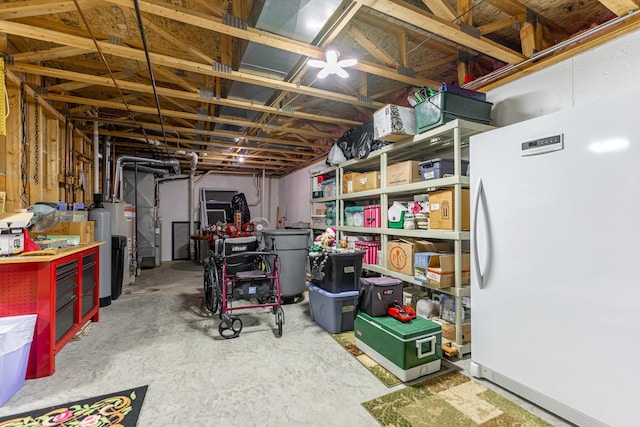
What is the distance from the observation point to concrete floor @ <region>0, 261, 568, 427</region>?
5.57 feet

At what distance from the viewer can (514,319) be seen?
1.80m

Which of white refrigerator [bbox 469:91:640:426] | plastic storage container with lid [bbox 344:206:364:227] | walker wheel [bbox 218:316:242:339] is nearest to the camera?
white refrigerator [bbox 469:91:640:426]

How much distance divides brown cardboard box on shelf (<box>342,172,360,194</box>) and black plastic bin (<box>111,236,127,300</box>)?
3.50m

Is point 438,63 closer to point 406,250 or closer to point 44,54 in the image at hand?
point 406,250

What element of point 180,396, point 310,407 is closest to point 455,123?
point 310,407

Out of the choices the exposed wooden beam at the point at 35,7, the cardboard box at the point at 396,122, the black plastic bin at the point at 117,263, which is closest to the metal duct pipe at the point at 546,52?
the cardboard box at the point at 396,122

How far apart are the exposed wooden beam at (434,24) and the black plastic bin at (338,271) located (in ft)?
6.78

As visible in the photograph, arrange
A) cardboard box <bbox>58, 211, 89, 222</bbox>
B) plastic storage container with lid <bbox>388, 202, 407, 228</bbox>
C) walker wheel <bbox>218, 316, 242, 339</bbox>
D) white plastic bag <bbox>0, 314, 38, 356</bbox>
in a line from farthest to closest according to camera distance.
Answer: plastic storage container with lid <bbox>388, 202, 407, 228</bbox> < cardboard box <bbox>58, 211, 89, 222</bbox> < walker wheel <bbox>218, 316, 242, 339</bbox> < white plastic bag <bbox>0, 314, 38, 356</bbox>

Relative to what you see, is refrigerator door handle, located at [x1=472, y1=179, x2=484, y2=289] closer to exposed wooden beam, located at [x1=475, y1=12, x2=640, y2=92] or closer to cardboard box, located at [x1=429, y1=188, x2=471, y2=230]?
cardboard box, located at [x1=429, y1=188, x2=471, y2=230]

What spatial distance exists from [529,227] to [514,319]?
1.99 feet

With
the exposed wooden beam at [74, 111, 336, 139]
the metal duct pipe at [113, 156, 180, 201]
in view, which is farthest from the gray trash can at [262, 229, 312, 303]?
the metal duct pipe at [113, 156, 180, 201]

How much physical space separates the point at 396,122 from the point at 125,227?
492cm

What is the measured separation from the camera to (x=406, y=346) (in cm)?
199

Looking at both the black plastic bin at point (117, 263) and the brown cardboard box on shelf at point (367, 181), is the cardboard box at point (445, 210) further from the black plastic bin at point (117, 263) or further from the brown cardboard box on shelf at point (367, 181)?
the black plastic bin at point (117, 263)
